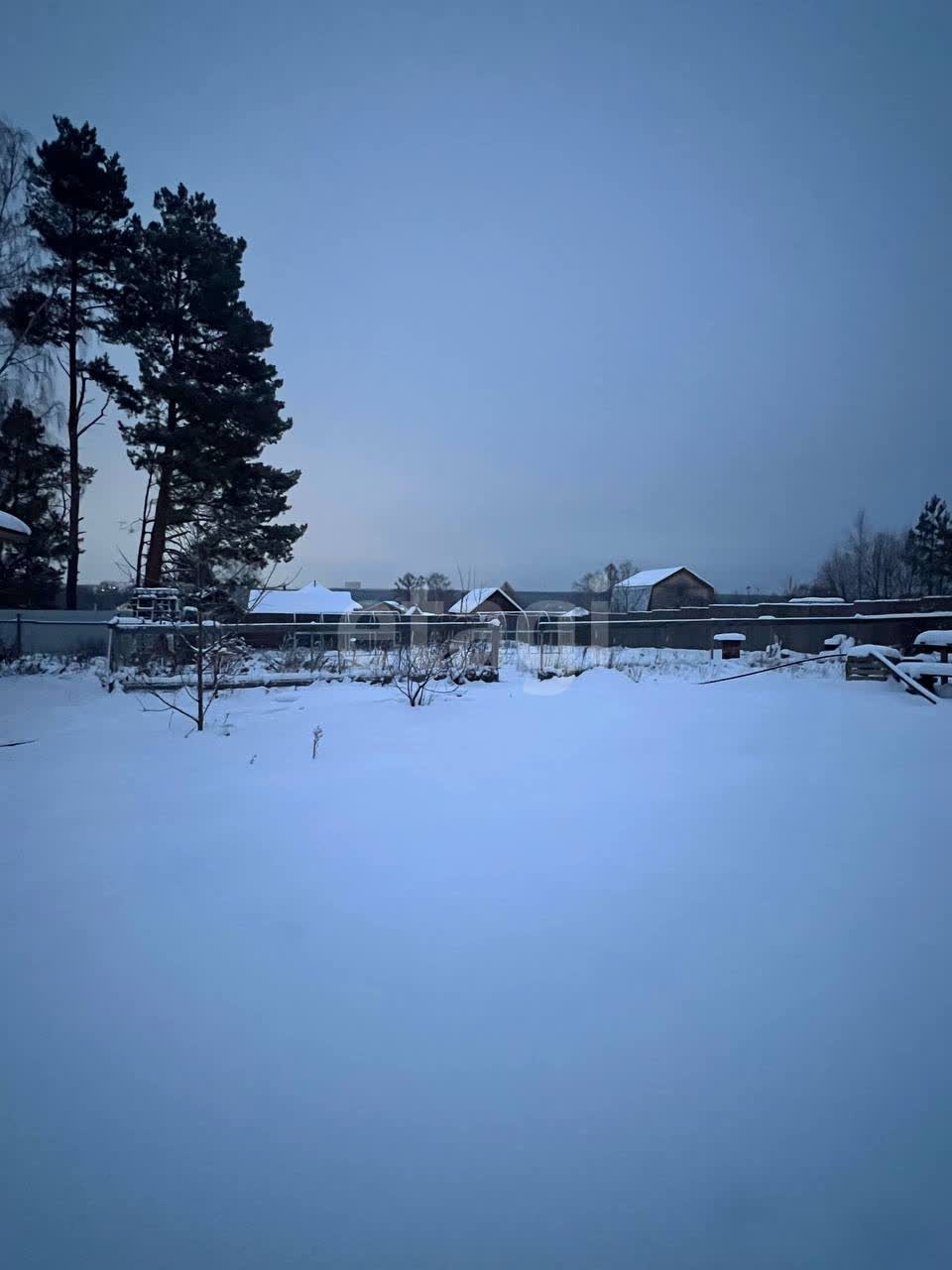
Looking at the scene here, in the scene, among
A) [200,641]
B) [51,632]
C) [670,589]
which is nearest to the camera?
[200,641]

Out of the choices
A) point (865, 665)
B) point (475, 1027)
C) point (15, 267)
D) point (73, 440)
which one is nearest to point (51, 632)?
point (73, 440)

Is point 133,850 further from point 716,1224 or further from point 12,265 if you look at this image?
point 12,265

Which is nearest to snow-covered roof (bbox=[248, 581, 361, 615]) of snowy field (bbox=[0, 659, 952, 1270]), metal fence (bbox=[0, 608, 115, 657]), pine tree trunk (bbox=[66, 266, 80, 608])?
pine tree trunk (bbox=[66, 266, 80, 608])

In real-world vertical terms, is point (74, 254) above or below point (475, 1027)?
above

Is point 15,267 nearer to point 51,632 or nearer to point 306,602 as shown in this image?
→ point 51,632

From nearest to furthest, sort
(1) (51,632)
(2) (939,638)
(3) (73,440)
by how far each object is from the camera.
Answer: (2) (939,638), (1) (51,632), (3) (73,440)

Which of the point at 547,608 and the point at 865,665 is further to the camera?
the point at 547,608

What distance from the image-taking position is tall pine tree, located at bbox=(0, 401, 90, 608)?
44.1ft

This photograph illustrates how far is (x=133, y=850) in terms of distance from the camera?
288cm

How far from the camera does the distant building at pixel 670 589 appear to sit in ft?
104

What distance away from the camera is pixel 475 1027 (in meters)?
1.70

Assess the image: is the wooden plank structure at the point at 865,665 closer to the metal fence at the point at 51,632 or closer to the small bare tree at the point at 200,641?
the small bare tree at the point at 200,641

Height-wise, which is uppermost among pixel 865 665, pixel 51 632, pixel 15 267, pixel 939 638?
pixel 15 267

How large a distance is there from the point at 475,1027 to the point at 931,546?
31.5 metres
